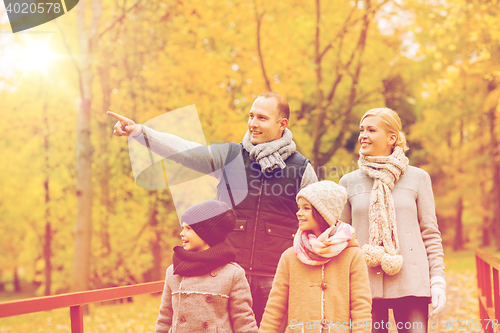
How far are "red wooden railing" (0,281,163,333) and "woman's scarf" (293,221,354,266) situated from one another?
51.2 inches

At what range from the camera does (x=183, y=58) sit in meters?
11.2

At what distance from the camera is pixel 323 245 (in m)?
2.30

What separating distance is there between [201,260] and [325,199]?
2.37ft

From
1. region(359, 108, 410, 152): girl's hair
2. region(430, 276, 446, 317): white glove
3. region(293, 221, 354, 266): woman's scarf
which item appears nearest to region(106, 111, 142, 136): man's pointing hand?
region(293, 221, 354, 266): woman's scarf

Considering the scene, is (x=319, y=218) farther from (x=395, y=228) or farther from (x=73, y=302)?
(x=73, y=302)

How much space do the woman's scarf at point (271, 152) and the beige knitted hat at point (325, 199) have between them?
349mm

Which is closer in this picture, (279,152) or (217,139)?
(279,152)

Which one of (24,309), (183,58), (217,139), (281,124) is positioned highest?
(183,58)

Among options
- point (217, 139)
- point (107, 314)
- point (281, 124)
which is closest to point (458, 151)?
point (217, 139)

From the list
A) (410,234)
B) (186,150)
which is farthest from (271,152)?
(410,234)

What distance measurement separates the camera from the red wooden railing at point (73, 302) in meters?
2.37

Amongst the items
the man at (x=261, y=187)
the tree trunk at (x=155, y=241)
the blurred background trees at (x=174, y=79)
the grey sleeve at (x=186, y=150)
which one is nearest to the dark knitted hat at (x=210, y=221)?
the man at (x=261, y=187)

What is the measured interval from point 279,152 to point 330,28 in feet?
33.0

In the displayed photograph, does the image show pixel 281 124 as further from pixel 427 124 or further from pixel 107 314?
pixel 427 124
